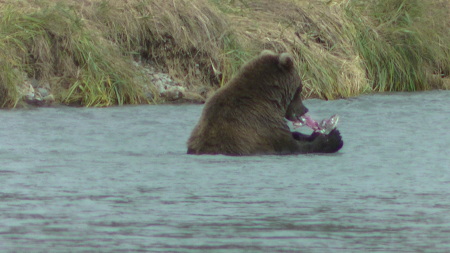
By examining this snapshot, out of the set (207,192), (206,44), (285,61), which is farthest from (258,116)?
(206,44)

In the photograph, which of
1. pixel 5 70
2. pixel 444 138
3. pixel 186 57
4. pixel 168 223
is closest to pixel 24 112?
pixel 5 70

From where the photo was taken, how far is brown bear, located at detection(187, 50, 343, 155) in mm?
9000

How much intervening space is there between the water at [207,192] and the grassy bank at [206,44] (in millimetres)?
1946

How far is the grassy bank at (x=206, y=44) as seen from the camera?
537 inches

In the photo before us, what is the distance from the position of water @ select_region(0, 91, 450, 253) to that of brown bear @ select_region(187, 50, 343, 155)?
7.7 inches

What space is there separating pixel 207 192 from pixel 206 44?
25.6 ft

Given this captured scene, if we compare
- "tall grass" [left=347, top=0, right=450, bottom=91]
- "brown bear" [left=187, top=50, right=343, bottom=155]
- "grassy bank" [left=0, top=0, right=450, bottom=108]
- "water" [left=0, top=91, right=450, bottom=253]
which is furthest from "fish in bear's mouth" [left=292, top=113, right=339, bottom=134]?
"tall grass" [left=347, top=0, right=450, bottom=91]

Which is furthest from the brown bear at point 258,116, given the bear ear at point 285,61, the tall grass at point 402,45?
the tall grass at point 402,45

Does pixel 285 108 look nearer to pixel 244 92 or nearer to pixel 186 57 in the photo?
pixel 244 92

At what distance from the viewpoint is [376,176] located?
811 cm

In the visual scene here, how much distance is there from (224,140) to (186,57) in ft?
20.1

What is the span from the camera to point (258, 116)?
30.4 feet

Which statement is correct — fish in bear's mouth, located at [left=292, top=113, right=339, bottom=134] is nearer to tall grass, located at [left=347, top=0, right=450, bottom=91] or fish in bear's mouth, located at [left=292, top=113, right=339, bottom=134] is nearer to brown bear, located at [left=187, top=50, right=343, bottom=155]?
brown bear, located at [left=187, top=50, right=343, bottom=155]

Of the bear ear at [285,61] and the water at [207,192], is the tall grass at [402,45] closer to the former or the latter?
the water at [207,192]
